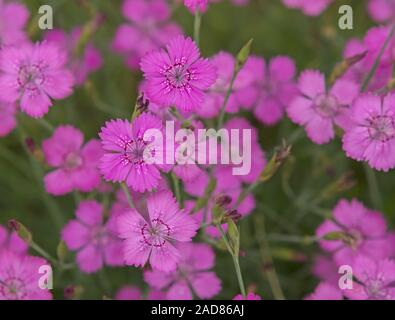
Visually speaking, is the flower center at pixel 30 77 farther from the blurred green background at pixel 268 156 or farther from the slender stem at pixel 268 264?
the slender stem at pixel 268 264

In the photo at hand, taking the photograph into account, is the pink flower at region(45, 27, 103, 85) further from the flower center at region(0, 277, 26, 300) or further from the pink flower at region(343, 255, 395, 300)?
the pink flower at region(343, 255, 395, 300)

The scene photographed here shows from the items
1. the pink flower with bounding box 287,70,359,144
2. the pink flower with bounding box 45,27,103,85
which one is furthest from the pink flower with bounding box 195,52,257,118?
the pink flower with bounding box 45,27,103,85

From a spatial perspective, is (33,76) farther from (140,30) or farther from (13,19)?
(140,30)

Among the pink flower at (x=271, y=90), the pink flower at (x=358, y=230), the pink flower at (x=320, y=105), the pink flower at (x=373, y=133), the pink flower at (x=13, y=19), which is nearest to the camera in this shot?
the pink flower at (x=373, y=133)

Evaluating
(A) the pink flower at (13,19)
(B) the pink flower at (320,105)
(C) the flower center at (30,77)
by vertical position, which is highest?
(A) the pink flower at (13,19)

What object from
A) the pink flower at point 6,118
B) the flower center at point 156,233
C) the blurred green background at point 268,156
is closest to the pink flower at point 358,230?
the blurred green background at point 268,156

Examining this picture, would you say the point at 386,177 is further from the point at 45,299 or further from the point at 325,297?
the point at 45,299

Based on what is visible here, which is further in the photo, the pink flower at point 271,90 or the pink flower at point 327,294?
the pink flower at point 271,90
